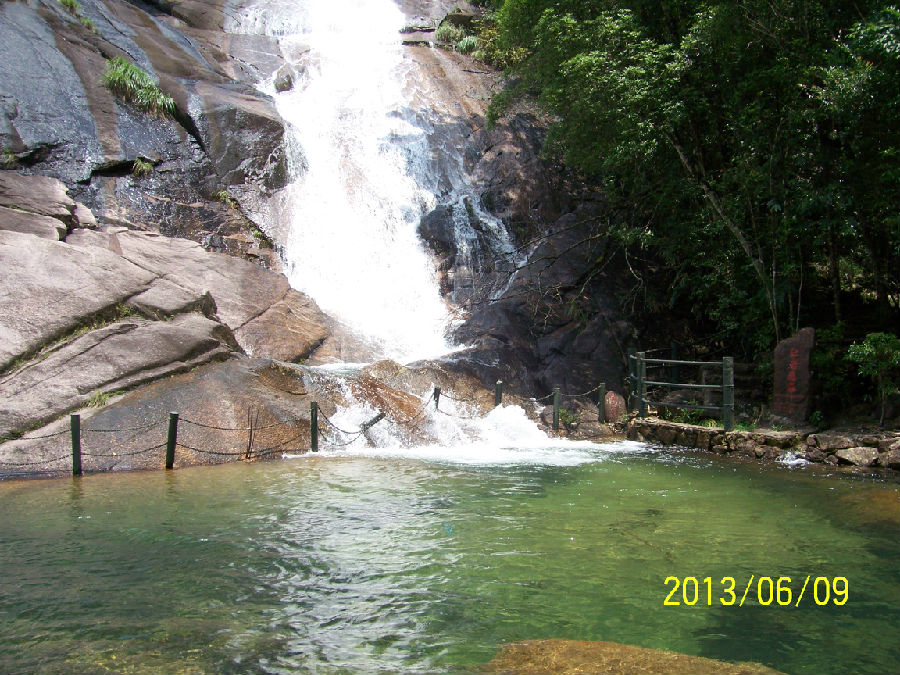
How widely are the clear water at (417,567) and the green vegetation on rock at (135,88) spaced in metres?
15.3

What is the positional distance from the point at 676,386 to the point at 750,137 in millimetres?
5179

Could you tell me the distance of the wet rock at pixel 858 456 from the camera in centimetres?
939

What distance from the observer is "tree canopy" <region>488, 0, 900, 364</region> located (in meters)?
10.9

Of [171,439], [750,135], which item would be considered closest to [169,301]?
[171,439]

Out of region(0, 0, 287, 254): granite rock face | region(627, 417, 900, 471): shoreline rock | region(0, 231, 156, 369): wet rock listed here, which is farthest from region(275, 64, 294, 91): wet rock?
region(627, 417, 900, 471): shoreline rock

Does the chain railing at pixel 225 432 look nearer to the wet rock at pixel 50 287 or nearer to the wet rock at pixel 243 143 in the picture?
Answer: the wet rock at pixel 50 287

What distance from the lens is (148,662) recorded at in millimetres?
4012

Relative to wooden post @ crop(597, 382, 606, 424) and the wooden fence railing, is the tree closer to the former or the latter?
the wooden fence railing

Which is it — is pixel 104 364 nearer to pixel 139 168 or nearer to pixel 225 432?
pixel 225 432

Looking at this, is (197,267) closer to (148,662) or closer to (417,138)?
(417,138)

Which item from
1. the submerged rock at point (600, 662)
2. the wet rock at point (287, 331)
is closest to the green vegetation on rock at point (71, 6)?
the wet rock at point (287, 331)

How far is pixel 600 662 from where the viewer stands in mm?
3920

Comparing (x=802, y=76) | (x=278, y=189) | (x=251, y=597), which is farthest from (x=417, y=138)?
(x=251, y=597)
